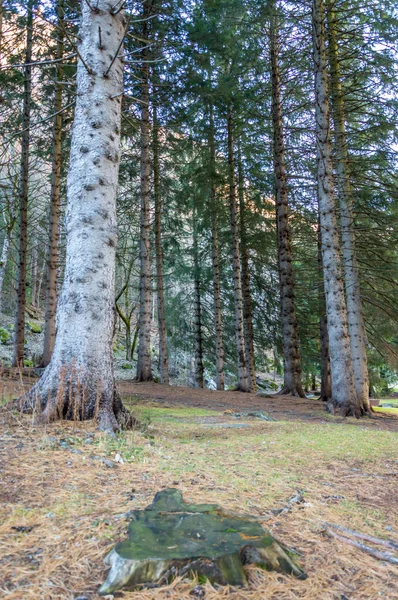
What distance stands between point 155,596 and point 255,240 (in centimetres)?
1453

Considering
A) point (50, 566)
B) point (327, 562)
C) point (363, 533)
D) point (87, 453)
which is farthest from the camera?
point (87, 453)

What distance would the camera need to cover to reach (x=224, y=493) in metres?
2.59

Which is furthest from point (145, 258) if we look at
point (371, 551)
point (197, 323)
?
point (371, 551)

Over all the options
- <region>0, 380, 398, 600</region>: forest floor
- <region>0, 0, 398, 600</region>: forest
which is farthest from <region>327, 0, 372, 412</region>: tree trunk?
<region>0, 380, 398, 600</region>: forest floor

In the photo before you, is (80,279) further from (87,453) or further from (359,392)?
(359,392)

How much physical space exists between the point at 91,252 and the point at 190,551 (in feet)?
10.9

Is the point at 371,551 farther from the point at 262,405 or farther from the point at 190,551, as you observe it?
the point at 262,405

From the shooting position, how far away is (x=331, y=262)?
26.8 ft

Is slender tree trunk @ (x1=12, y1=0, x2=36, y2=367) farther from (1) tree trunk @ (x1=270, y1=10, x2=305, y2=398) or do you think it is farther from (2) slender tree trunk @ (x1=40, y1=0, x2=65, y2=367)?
(1) tree trunk @ (x1=270, y1=10, x2=305, y2=398)

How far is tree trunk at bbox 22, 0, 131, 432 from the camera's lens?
411 cm

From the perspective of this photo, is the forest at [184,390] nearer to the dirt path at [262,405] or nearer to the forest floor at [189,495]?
the forest floor at [189,495]

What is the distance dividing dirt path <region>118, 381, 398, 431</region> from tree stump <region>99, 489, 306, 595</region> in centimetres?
552

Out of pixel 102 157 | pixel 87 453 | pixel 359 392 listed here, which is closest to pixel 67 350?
pixel 87 453

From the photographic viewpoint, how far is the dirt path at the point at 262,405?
7.42 meters
